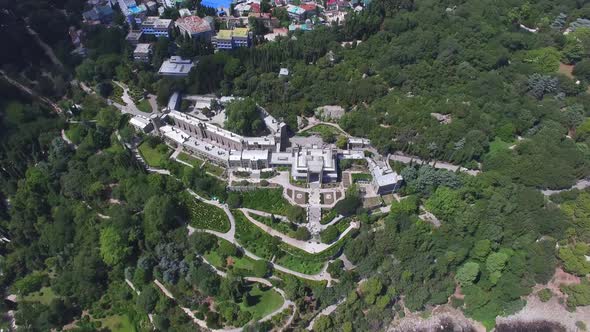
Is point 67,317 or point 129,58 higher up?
point 129,58

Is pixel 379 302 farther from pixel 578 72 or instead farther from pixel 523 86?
pixel 578 72

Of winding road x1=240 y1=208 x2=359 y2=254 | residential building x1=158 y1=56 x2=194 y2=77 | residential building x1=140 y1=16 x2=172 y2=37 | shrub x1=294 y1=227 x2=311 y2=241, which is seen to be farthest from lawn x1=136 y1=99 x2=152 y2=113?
shrub x1=294 y1=227 x2=311 y2=241

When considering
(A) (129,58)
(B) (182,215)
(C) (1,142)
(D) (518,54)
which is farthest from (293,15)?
(C) (1,142)

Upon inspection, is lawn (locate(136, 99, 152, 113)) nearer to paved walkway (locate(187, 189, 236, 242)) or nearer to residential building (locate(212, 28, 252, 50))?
residential building (locate(212, 28, 252, 50))

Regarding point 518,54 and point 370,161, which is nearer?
point 370,161

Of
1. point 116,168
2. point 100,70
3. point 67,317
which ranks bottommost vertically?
point 67,317

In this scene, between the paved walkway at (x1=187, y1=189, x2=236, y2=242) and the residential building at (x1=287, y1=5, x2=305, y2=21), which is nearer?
the paved walkway at (x1=187, y1=189, x2=236, y2=242)
